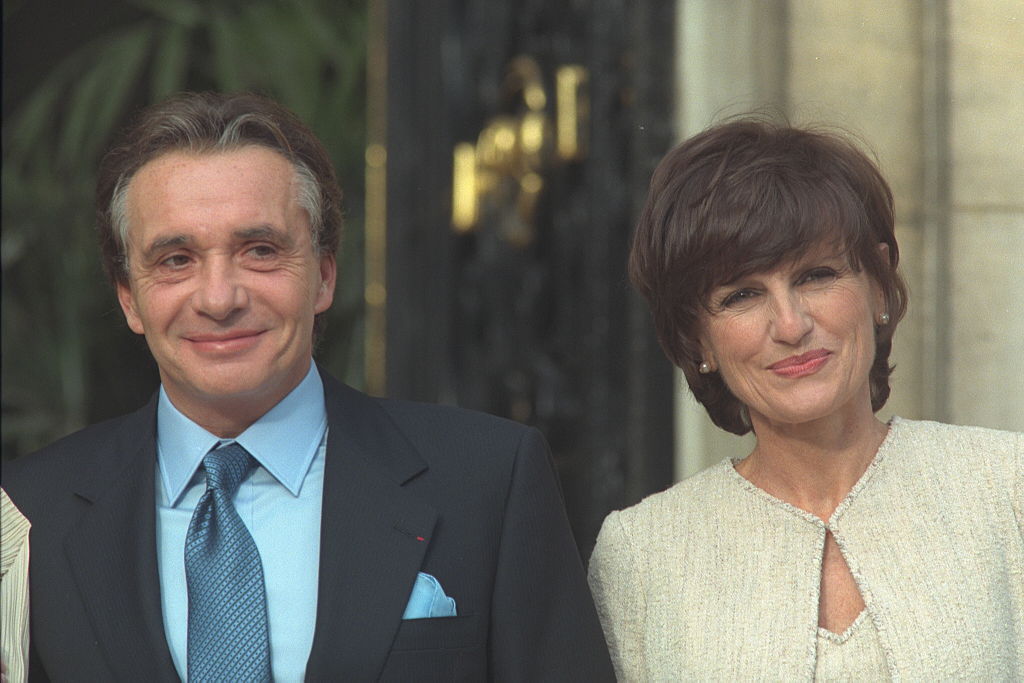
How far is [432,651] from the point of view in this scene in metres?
2.21

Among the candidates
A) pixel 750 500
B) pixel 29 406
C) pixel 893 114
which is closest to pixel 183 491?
pixel 750 500

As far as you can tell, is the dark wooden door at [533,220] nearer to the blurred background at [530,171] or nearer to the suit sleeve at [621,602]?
the blurred background at [530,171]

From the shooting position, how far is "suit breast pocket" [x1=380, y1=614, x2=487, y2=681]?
221 cm

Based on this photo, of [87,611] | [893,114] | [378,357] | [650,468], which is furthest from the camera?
[378,357]

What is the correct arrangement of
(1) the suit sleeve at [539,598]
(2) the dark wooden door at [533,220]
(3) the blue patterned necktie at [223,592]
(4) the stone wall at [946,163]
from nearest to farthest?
(3) the blue patterned necktie at [223,592] < (1) the suit sleeve at [539,598] < (4) the stone wall at [946,163] < (2) the dark wooden door at [533,220]

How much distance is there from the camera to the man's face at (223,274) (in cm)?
226

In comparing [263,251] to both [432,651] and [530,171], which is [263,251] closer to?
[432,651]

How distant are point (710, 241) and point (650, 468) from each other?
1501 millimetres

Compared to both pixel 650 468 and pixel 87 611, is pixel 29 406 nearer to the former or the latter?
pixel 650 468

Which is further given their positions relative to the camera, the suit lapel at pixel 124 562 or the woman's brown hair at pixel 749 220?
the woman's brown hair at pixel 749 220

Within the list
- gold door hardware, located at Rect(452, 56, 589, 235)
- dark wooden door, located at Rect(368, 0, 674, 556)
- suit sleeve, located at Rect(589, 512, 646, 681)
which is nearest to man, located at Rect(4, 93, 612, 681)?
suit sleeve, located at Rect(589, 512, 646, 681)

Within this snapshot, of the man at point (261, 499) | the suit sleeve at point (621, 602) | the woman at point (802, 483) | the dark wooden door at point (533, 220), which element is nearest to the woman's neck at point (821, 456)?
the woman at point (802, 483)

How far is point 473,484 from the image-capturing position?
233cm

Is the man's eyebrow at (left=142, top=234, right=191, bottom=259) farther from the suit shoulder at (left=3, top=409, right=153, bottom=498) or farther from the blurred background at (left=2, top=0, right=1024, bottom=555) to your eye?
the blurred background at (left=2, top=0, right=1024, bottom=555)
